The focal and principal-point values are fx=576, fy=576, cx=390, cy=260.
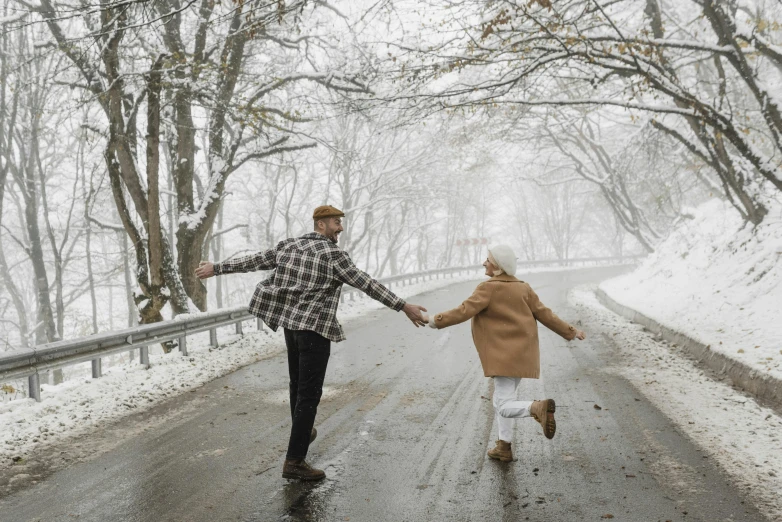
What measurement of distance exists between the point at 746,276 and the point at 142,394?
37.7 ft

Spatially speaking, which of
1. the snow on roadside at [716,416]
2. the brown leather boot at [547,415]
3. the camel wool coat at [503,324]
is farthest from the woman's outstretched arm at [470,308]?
the snow on roadside at [716,416]

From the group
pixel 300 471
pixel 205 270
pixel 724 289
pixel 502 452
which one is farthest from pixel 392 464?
pixel 724 289

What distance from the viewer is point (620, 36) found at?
766 centimetres

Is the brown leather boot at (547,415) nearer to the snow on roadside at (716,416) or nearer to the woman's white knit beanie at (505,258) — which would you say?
the woman's white knit beanie at (505,258)

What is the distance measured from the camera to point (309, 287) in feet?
14.5

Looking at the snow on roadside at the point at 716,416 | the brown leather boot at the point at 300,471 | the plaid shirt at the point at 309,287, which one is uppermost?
the plaid shirt at the point at 309,287

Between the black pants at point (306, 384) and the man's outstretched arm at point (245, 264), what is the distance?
0.62m

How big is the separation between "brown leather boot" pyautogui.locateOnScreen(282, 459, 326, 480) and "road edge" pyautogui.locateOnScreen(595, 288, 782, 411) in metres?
4.86

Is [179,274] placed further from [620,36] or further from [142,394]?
[620,36]

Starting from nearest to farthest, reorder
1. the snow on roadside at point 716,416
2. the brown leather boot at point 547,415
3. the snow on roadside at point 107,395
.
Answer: the snow on roadside at point 716,416 < the brown leather boot at point 547,415 < the snow on roadside at point 107,395

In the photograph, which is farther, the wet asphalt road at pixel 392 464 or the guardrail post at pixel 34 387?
the guardrail post at pixel 34 387

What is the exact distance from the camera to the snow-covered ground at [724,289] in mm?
8305

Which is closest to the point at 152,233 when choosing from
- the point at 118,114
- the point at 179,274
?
the point at 179,274

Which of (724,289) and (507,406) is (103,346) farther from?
(724,289)
